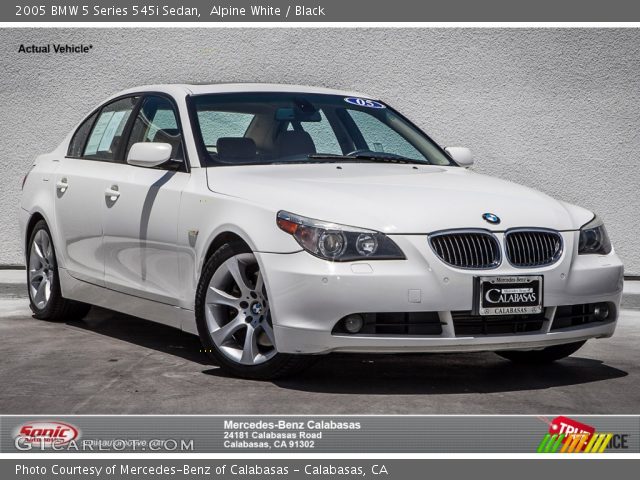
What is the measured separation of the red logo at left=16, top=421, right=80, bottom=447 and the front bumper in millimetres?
1193

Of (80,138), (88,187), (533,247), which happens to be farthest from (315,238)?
(80,138)

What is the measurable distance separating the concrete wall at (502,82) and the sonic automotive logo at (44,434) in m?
6.53

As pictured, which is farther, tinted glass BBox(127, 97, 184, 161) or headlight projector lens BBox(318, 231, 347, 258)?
tinted glass BBox(127, 97, 184, 161)

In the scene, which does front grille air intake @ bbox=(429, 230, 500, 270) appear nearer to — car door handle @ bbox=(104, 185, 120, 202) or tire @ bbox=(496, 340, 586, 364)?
tire @ bbox=(496, 340, 586, 364)

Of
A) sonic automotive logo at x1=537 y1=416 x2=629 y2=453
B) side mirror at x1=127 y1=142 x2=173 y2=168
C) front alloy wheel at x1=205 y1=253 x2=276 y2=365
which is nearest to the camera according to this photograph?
sonic automotive logo at x1=537 y1=416 x2=629 y2=453

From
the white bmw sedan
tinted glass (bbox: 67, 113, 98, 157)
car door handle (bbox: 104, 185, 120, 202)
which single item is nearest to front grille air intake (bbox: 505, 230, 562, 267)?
the white bmw sedan

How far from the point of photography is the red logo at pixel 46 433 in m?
5.16

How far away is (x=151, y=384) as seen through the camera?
6.39 m

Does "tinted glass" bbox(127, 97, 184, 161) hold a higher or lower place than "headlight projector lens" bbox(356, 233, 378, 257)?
higher

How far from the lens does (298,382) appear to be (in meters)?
6.31

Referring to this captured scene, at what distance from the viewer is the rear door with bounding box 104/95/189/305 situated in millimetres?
6969

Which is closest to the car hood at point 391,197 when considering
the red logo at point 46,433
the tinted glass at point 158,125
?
the tinted glass at point 158,125

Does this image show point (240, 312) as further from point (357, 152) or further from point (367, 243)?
point (357, 152)

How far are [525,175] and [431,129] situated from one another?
38.1 inches
